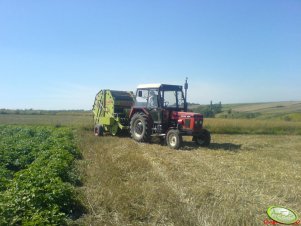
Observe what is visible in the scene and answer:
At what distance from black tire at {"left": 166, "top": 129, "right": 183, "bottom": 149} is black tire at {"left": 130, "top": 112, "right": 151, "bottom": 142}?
4.75 ft

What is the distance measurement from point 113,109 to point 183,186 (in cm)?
1137

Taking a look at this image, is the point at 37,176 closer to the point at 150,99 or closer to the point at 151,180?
the point at 151,180

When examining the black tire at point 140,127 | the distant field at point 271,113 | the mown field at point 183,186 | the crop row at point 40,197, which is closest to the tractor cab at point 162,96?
the black tire at point 140,127

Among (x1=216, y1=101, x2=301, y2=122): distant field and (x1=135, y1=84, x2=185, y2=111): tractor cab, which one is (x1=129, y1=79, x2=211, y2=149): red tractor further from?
(x1=216, y1=101, x2=301, y2=122): distant field

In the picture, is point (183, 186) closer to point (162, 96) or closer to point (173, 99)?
point (162, 96)

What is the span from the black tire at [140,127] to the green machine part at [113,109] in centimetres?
145

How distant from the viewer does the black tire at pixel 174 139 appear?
45.3ft

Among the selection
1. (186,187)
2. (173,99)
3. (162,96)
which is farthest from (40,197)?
(173,99)

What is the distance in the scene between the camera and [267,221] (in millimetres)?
5660

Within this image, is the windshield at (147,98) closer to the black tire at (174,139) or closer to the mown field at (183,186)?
the black tire at (174,139)

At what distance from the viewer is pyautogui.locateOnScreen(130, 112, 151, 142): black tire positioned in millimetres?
15594

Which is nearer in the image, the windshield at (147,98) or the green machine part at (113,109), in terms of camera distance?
the windshield at (147,98)

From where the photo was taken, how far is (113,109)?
1869cm

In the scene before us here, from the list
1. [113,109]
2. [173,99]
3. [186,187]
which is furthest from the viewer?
[113,109]
